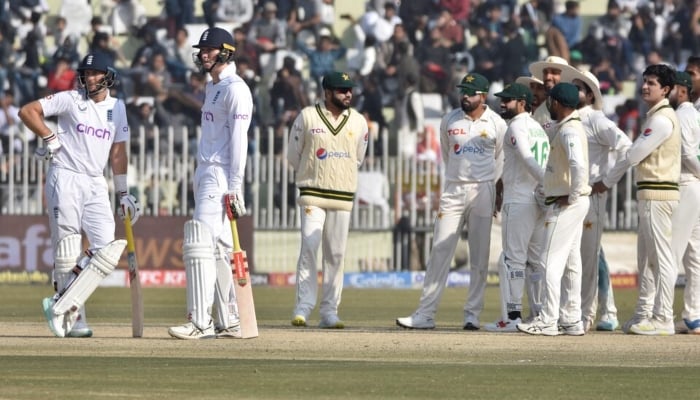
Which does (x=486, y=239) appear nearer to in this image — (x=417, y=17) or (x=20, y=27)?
(x=417, y=17)

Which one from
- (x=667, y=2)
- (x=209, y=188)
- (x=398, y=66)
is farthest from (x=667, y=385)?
(x=667, y=2)

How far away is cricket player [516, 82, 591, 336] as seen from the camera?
1220 cm

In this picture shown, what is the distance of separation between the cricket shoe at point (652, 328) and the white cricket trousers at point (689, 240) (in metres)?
0.37

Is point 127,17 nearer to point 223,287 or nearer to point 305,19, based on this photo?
point 305,19

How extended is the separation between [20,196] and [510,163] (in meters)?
12.8

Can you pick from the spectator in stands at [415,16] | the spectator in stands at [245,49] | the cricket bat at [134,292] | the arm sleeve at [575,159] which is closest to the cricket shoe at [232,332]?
the cricket bat at [134,292]

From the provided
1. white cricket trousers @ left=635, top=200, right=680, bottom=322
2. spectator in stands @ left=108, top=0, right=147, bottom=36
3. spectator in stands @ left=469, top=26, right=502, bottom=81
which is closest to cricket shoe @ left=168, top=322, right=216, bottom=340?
white cricket trousers @ left=635, top=200, right=680, bottom=322

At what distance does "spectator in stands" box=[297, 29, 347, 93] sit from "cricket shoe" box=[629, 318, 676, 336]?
15252mm

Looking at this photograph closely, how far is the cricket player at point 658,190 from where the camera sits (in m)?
12.6

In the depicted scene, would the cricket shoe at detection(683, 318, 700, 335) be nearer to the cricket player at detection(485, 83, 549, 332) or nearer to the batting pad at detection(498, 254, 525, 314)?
the cricket player at detection(485, 83, 549, 332)

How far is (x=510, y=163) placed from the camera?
13.3 m

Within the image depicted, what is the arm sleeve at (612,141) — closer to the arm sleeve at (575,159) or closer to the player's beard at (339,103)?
the arm sleeve at (575,159)

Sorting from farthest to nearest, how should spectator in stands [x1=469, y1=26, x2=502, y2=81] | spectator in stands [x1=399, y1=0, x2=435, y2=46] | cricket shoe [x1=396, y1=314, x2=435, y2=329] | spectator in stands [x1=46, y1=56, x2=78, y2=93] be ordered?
spectator in stands [x1=399, y1=0, x2=435, y2=46], spectator in stands [x1=469, y1=26, x2=502, y2=81], spectator in stands [x1=46, y1=56, x2=78, y2=93], cricket shoe [x1=396, y1=314, x2=435, y2=329]

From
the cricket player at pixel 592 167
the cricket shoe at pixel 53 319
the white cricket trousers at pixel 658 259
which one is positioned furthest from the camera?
the cricket player at pixel 592 167
